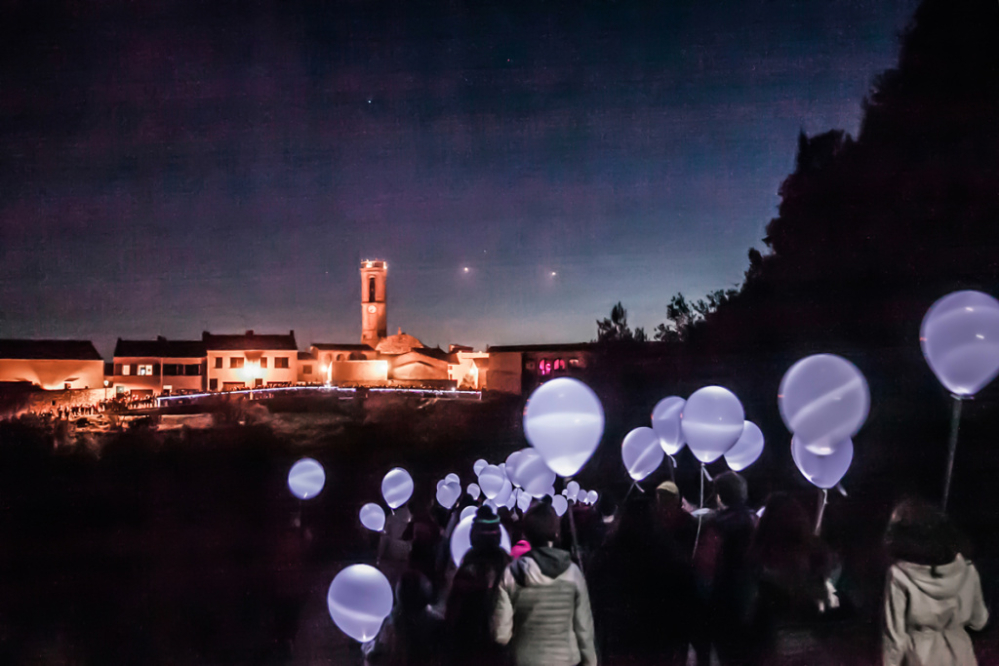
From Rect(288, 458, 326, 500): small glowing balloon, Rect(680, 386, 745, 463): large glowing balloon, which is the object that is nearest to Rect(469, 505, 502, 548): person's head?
Rect(680, 386, 745, 463): large glowing balloon

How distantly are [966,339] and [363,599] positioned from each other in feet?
9.68

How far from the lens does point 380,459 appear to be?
1437 centimetres

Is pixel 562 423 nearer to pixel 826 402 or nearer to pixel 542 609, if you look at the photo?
pixel 542 609

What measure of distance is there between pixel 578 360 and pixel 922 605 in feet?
54.2

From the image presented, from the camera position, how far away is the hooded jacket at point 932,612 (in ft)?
5.73

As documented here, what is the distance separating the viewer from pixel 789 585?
2.87 meters

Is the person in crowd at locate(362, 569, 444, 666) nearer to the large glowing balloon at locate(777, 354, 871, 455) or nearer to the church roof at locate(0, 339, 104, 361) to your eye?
the large glowing balloon at locate(777, 354, 871, 455)

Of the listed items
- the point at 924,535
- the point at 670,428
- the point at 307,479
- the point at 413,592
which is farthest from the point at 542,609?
the point at 307,479

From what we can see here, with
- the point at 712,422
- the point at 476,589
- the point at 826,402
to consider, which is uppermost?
the point at 826,402

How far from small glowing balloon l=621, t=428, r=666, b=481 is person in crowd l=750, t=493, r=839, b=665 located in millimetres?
1399

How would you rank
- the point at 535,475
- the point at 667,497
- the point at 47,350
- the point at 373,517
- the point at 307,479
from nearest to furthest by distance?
the point at 667,497 < the point at 535,475 < the point at 373,517 < the point at 307,479 < the point at 47,350

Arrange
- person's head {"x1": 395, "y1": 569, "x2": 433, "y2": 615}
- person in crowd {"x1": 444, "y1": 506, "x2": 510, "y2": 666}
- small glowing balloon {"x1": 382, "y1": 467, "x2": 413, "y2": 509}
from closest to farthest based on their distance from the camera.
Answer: person in crowd {"x1": 444, "y1": 506, "x2": 510, "y2": 666}, person's head {"x1": 395, "y1": 569, "x2": 433, "y2": 615}, small glowing balloon {"x1": 382, "y1": 467, "x2": 413, "y2": 509}

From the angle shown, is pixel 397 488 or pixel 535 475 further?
pixel 397 488

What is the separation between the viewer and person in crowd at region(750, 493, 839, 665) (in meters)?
2.54
